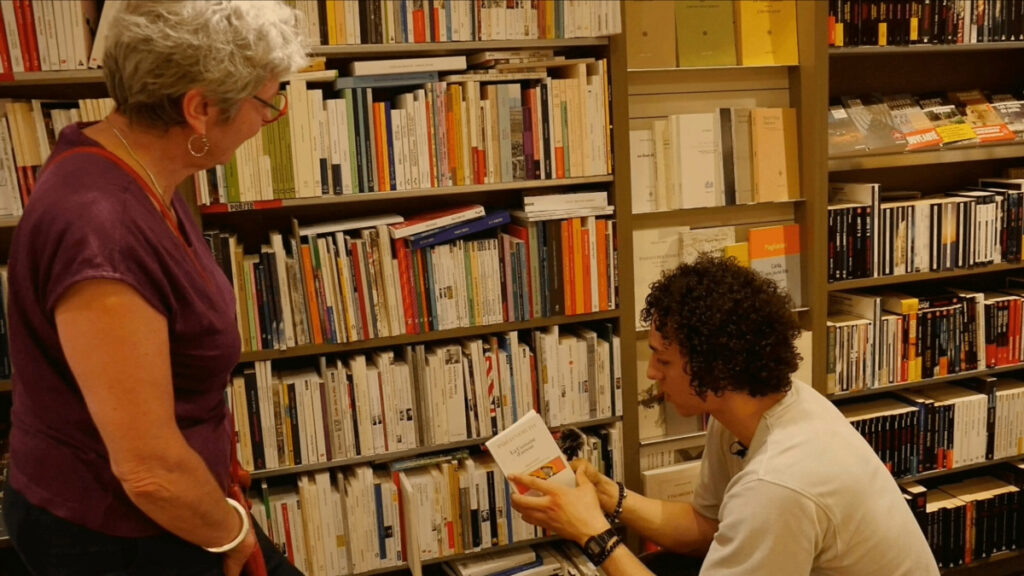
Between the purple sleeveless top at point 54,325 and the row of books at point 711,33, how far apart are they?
1.56 meters

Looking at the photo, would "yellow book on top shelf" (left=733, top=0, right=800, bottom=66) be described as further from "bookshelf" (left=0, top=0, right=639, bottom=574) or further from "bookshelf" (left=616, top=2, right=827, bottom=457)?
"bookshelf" (left=0, top=0, right=639, bottom=574)

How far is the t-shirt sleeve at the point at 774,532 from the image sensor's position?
4.40 feet

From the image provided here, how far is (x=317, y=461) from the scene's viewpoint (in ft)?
7.19

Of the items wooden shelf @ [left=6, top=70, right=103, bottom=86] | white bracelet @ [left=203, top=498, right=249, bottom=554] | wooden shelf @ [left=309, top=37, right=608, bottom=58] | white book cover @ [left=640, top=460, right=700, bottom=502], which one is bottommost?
white book cover @ [left=640, top=460, right=700, bottom=502]

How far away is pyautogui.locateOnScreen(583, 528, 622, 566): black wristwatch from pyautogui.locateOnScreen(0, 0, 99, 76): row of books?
1481mm

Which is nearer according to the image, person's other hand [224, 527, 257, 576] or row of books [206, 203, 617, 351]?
→ person's other hand [224, 527, 257, 576]

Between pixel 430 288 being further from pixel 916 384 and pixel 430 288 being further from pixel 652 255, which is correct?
pixel 916 384

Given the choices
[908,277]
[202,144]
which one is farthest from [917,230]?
[202,144]

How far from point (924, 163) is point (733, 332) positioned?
1444 mm

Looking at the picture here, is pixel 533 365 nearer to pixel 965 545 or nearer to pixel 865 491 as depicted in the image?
pixel 865 491

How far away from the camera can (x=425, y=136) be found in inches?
84.0

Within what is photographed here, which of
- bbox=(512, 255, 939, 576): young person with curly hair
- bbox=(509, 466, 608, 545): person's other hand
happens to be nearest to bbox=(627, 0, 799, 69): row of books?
bbox=(512, 255, 939, 576): young person with curly hair

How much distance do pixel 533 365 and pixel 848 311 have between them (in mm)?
1111

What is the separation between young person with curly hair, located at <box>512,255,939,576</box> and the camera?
1.36 meters
